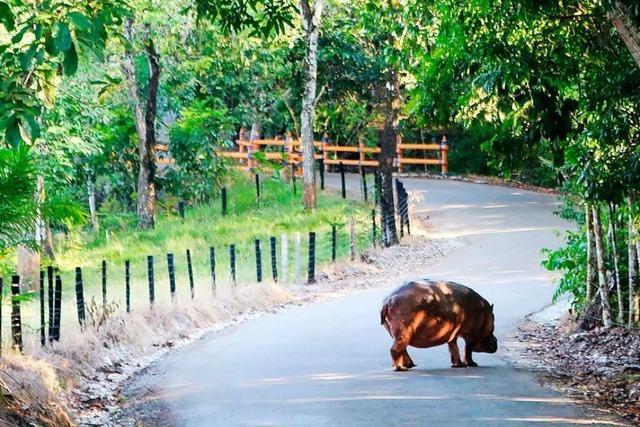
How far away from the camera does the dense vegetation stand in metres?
10.2

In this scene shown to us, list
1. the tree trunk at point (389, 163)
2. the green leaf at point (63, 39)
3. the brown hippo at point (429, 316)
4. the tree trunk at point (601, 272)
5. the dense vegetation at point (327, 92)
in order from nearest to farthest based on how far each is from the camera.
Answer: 1. the green leaf at point (63, 39)
2. the dense vegetation at point (327, 92)
3. the brown hippo at point (429, 316)
4. the tree trunk at point (601, 272)
5. the tree trunk at point (389, 163)

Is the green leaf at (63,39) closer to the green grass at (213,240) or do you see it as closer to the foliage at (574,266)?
the foliage at (574,266)

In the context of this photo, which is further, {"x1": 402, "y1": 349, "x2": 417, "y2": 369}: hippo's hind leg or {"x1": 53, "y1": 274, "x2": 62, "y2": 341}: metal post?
{"x1": 402, "y1": 349, "x2": 417, "y2": 369}: hippo's hind leg

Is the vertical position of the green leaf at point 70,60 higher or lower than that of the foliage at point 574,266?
higher

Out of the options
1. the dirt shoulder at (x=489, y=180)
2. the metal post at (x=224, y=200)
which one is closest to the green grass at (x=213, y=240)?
the metal post at (x=224, y=200)

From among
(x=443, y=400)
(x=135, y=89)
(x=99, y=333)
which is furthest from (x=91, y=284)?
(x=443, y=400)

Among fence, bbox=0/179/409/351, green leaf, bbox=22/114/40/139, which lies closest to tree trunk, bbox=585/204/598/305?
fence, bbox=0/179/409/351

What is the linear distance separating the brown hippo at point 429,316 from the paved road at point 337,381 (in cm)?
42

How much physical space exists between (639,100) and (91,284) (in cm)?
1623

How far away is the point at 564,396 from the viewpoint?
12523 millimetres

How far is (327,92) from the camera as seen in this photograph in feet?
133

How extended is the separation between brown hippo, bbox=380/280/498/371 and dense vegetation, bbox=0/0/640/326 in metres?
2.14

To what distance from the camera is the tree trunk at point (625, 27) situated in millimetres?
10844

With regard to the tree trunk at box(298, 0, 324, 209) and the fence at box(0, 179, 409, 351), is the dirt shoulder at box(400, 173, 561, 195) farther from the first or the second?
the tree trunk at box(298, 0, 324, 209)
